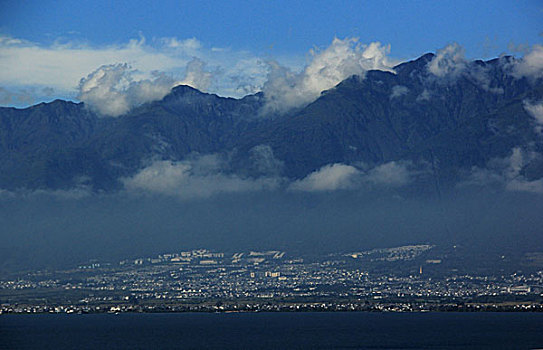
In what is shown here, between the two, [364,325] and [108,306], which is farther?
[108,306]

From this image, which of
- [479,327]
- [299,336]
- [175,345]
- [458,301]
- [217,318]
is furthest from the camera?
[458,301]

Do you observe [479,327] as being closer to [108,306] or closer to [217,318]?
[217,318]

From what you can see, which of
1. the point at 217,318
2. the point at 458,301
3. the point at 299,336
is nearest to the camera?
the point at 299,336

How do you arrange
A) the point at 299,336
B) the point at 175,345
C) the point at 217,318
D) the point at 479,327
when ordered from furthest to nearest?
the point at 217,318 < the point at 479,327 < the point at 299,336 < the point at 175,345

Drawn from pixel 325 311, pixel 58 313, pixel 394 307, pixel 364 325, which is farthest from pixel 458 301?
pixel 58 313

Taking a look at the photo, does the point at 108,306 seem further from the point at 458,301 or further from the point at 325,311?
the point at 458,301

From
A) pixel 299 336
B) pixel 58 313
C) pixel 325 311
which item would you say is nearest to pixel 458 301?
pixel 325 311
